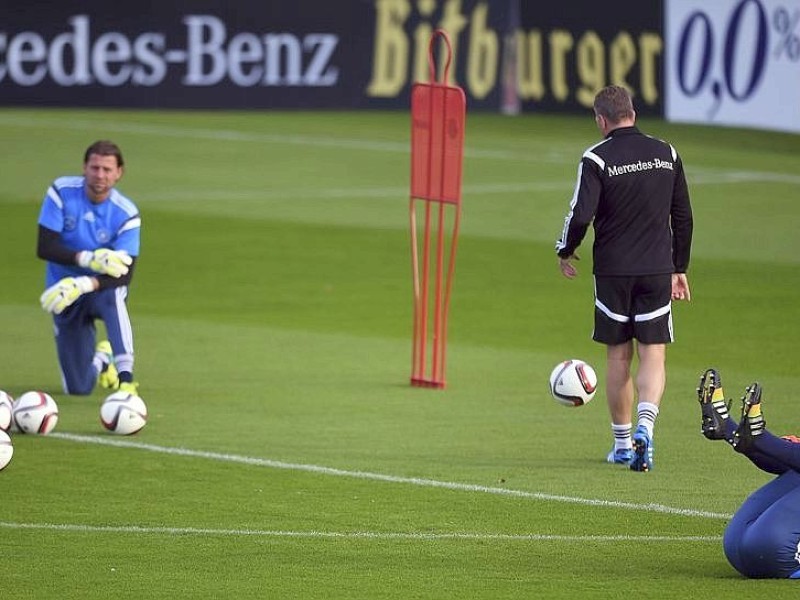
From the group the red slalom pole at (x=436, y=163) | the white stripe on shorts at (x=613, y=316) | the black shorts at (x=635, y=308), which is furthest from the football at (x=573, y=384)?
the red slalom pole at (x=436, y=163)

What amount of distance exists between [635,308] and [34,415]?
412cm

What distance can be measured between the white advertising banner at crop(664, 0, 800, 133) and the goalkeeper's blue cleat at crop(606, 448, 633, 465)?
20.7 metres

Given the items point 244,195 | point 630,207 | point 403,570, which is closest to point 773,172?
point 244,195

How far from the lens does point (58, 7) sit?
36.2m

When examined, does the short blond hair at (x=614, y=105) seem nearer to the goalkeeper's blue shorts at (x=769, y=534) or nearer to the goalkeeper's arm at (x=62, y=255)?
the goalkeeper's blue shorts at (x=769, y=534)

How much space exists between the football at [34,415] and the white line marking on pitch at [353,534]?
260 centimetres

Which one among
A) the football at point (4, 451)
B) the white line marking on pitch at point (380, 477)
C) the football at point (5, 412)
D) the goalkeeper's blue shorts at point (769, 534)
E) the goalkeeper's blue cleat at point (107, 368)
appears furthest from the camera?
the goalkeeper's blue cleat at point (107, 368)

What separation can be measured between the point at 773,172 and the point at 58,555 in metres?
21.6

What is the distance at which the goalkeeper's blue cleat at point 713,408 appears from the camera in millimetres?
8727

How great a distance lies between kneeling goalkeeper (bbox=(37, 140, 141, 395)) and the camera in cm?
1382

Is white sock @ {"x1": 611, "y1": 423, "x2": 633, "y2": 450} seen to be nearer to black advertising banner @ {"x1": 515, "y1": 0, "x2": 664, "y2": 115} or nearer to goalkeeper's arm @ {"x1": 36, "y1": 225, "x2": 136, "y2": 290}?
goalkeeper's arm @ {"x1": 36, "y1": 225, "x2": 136, "y2": 290}

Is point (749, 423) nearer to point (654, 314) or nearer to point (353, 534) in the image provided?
point (353, 534)

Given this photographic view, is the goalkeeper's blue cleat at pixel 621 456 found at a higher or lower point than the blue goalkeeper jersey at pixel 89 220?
lower

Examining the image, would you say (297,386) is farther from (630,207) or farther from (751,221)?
(751,221)
